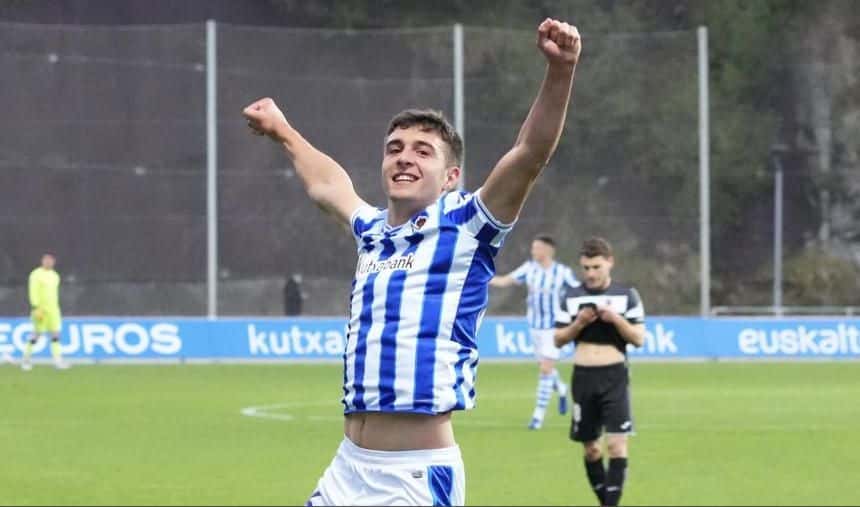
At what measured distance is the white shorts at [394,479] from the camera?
580cm

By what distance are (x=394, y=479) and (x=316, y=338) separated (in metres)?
27.1

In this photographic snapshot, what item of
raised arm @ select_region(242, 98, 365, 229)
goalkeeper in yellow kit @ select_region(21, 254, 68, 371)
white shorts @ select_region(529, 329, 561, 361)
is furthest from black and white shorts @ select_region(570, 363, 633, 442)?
goalkeeper in yellow kit @ select_region(21, 254, 68, 371)

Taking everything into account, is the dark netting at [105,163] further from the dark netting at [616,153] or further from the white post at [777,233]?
the white post at [777,233]

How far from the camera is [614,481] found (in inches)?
484

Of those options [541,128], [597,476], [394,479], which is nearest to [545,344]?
[597,476]

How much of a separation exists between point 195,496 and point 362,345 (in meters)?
7.33

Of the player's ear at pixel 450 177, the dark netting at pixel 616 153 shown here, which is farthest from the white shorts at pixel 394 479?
the dark netting at pixel 616 153

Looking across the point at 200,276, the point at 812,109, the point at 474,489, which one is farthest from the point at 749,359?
the point at 474,489

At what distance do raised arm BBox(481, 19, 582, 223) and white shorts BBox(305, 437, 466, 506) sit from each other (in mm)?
814

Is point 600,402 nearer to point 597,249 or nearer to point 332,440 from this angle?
point 597,249

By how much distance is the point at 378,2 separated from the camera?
47781mm

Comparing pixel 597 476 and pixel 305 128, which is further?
pixel 305 128

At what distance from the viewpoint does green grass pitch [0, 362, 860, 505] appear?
43.9 feet

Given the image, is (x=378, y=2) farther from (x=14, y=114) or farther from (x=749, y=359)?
(x=749, y=359)
